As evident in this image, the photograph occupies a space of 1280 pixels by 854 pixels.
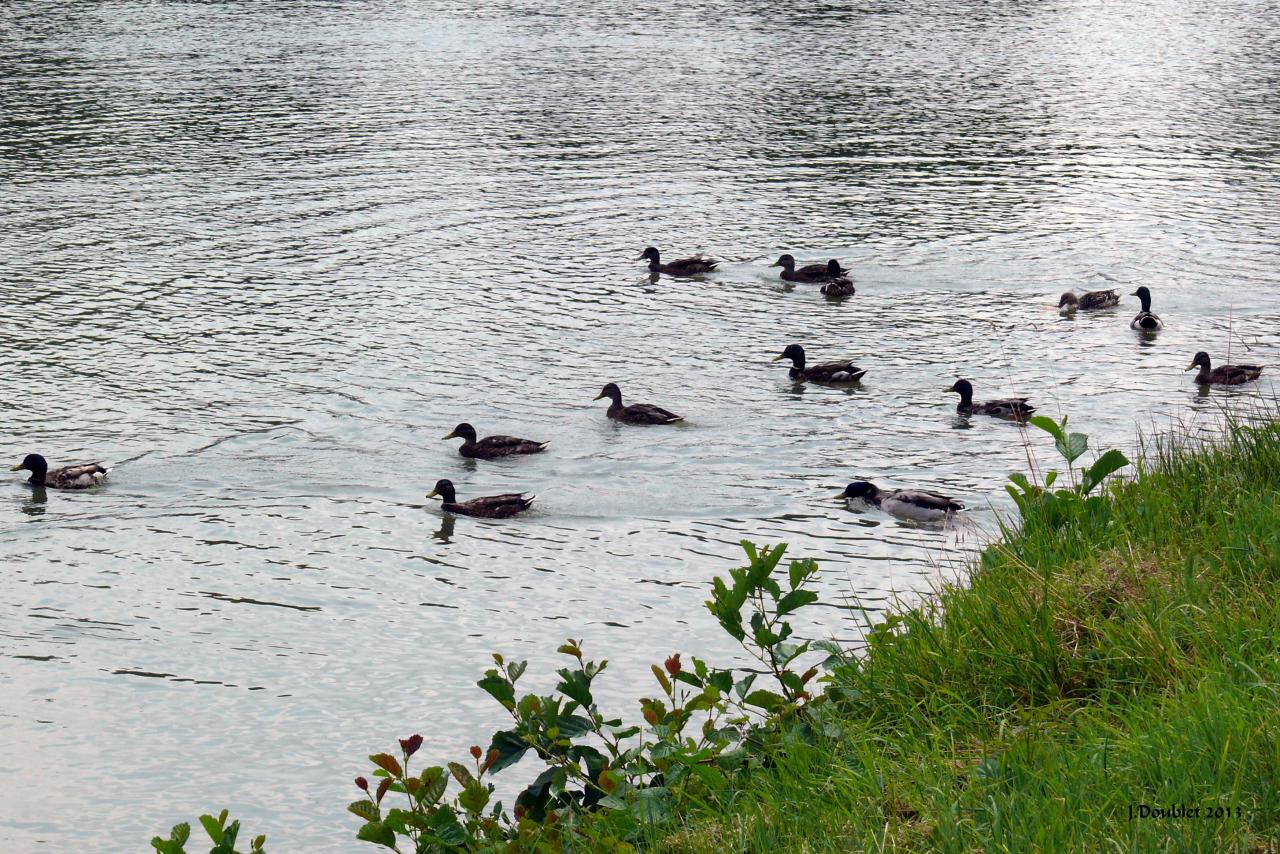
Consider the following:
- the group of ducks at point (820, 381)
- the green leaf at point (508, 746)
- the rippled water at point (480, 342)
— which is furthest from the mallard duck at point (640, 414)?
the green leaf at point (508, 746)

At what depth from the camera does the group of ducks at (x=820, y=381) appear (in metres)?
14.5

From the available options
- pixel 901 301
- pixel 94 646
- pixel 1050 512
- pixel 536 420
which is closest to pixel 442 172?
pixel 901 301

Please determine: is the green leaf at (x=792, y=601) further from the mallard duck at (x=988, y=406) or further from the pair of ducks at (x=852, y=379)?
the pair of ducks at (x=852, y=379)

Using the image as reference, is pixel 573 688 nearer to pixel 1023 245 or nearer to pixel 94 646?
pixel 94 646

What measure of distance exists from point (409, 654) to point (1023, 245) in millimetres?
17105

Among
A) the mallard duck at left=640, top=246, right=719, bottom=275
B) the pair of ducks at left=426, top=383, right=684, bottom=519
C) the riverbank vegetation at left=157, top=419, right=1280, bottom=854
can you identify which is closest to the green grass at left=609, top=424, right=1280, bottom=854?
the riverbank vegetation at left=157, top=419, right=1280, bottom=854

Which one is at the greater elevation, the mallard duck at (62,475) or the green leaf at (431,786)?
the green leaf at (431,786)

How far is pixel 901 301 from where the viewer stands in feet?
75.8

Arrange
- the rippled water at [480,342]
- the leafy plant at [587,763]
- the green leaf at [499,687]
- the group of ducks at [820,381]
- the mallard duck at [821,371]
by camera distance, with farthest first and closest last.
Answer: the mallard duck at [821,371]
the group of ducks at [820,381]
the rippled water at [480,342]
the green leaf at [499,687]
the leafy plant at [587,763]

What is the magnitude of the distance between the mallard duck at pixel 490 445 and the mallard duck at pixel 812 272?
7737mm

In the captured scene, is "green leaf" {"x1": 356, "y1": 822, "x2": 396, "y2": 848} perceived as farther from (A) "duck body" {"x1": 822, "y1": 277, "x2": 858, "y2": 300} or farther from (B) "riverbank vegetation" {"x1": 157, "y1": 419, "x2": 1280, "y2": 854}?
(A) "duck body" {"x1": 822, "y1": 277, "x2": 858, "y2": 300}

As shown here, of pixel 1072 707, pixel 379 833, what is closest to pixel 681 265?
pixel 1072 707

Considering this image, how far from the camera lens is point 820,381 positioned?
739 inches

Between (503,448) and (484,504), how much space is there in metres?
1.85
